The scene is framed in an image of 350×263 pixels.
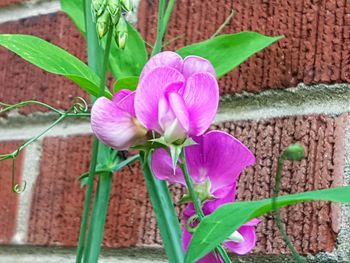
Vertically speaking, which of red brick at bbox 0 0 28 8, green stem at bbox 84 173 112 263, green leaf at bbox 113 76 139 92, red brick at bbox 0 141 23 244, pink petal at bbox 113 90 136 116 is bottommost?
red brick at bbox 0 141 23 244

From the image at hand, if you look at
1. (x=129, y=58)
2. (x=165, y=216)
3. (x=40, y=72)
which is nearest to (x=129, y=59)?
(x=129, y=58)

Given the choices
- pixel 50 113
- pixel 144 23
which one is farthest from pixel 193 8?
pixel 50 113

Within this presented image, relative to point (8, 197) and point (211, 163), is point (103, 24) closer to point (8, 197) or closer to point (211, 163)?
point (211, 163)

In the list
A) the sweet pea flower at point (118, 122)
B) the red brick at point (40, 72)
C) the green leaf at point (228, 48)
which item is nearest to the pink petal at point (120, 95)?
the sweet pea flower at point (118, 122)

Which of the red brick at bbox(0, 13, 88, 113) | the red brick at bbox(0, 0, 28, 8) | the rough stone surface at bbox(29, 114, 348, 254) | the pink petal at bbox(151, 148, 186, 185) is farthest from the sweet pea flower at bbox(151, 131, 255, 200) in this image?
the red brick at bbox(0, 0, 28, 8)

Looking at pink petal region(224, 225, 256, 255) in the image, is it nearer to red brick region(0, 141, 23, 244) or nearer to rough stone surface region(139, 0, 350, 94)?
rough stone surface region(139, 0, 350, 94)

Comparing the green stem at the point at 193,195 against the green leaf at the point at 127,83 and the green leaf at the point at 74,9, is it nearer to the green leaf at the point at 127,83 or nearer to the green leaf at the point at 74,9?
the green leaf at the point at 127,83

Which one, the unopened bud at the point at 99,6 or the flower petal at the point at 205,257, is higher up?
the unopened bud at the point at 99,6

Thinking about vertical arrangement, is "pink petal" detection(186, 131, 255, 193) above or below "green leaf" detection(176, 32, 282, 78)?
below
